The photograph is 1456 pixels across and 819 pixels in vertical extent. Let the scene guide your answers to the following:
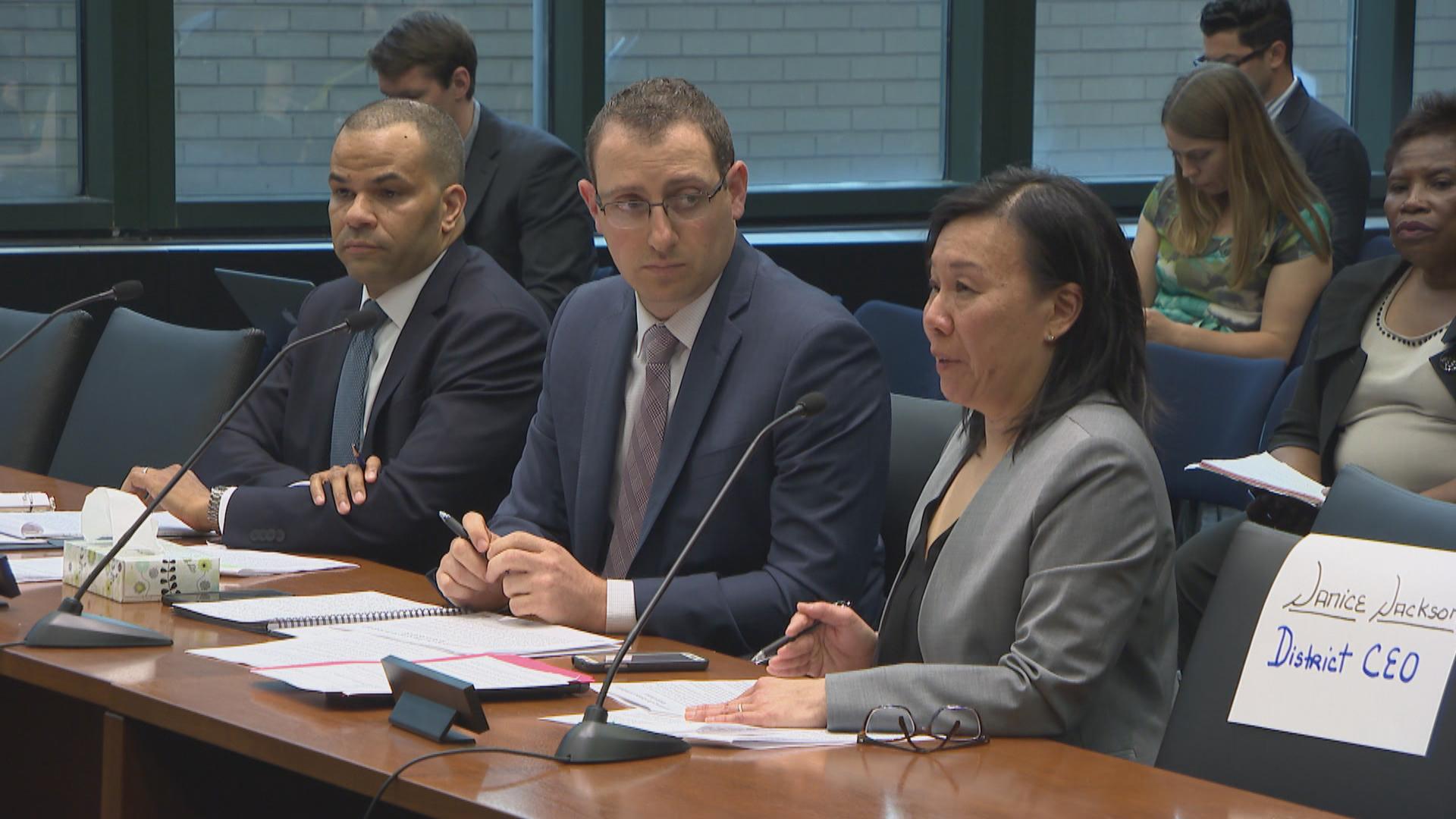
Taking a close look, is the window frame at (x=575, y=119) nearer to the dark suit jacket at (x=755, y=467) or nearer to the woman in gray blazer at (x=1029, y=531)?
the dark suit jacket at (x=755, y=467)

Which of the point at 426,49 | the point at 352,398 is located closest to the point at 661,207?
the point at 352,398

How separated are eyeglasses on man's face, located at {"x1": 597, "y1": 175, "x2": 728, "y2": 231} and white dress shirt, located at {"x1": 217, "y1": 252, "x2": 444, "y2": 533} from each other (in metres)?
0.69

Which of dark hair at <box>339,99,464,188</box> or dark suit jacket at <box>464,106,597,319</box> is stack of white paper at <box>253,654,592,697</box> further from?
dark suit jacket at <box>464,106,597,319</box>

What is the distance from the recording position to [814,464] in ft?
8.41

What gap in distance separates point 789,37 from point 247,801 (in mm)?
5067

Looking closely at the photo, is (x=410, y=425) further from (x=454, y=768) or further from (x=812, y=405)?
(x=454, y=768)

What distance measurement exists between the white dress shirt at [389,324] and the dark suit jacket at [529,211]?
5.26 feet

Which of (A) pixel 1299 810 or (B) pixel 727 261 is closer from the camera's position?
(A) pixel 1299 810

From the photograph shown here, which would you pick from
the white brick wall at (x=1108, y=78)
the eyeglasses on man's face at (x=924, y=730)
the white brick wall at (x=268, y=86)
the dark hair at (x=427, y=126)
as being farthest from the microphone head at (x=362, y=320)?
the white brick wall at (x=1108, y=78)

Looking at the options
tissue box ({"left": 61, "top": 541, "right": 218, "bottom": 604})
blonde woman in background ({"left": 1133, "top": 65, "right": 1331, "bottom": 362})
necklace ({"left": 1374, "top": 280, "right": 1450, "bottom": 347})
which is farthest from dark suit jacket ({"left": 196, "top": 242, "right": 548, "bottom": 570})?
blonde woman in background ({"left": 1133, "top": 65, "right": 1331, "bottom": 362})

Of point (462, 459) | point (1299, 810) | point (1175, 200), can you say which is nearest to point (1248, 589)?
point (1299, 810)

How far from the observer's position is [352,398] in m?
3.22

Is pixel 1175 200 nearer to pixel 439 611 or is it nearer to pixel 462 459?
pixel 462 459

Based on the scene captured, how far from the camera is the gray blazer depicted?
1912 millimetres
